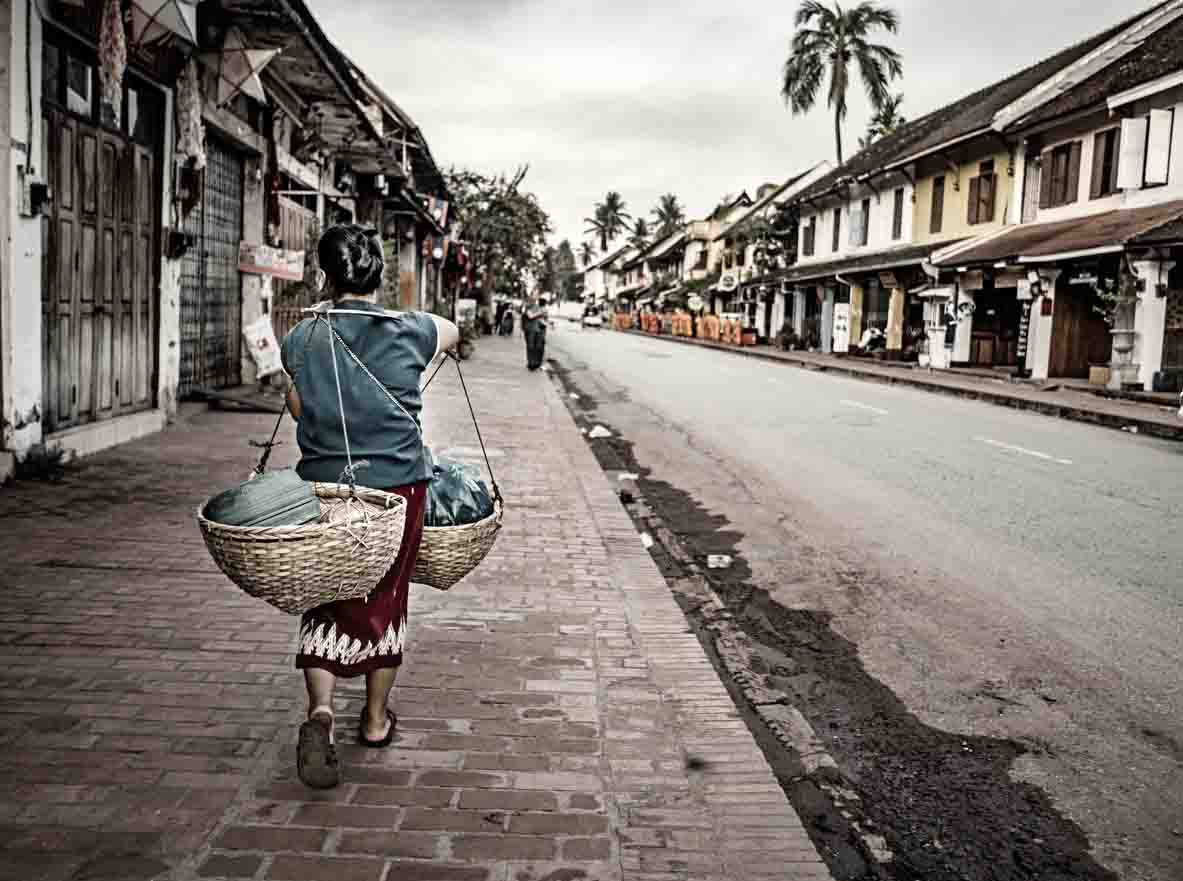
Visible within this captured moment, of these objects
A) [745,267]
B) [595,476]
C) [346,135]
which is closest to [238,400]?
[595,476]

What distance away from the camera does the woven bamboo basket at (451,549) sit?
3.58 metres

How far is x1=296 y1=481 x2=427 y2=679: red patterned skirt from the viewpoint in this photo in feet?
11.1

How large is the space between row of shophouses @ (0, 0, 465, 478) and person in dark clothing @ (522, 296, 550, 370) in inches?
301

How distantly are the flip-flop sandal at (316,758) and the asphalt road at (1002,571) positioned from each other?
2.31 meters

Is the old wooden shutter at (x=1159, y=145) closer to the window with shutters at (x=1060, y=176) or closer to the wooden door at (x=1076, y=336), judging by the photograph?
the window with shutters at (x=1060, y=176)

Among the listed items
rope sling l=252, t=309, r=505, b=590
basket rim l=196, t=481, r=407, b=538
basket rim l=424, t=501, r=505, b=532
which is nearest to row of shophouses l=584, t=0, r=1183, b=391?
basket rim l=424, t=501, r=505, b=532

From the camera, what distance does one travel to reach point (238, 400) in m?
11.8

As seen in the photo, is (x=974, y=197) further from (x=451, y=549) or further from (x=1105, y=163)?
(x=451, y=549)

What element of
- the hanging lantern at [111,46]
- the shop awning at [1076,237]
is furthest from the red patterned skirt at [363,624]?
the shop awning at [1076,237]

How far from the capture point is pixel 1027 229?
26188 mm

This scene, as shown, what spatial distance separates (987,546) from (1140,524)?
164cm

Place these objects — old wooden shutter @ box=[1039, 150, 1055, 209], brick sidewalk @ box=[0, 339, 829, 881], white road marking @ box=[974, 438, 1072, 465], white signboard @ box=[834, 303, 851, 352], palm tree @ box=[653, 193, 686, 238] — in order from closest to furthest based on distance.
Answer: brick sidewalk @ box=[0, 339, 829, 881], white road marking @ box=[974, 438, 1072, 465], old wooden shutter @ box=[1039, 150, 1055, 209], white signboard @ box=[834, 303, 851, 352], palm tree @ box=[653, 193, 686, 238]

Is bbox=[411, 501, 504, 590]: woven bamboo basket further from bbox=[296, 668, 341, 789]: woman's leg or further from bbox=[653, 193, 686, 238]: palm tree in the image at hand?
bbox=[653, 193, 686, 238]: palm tree

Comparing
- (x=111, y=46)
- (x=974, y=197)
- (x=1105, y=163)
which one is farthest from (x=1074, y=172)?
(x=111, y=46)
